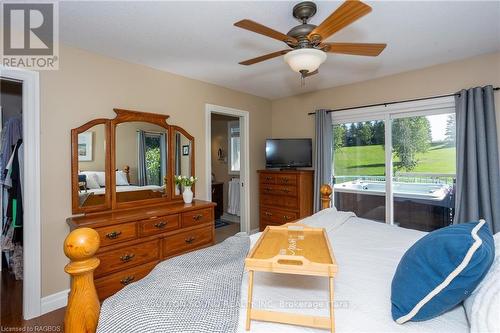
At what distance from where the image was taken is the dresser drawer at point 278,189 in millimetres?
3652

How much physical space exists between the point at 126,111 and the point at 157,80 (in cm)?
57

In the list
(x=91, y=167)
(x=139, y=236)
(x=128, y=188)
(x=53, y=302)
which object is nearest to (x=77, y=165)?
(x=91, y=167)

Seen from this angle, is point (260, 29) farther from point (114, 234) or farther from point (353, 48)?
point (114, 234)

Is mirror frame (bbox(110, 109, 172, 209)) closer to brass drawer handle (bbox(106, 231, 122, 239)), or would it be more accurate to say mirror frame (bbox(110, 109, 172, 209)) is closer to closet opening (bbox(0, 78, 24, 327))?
brass drawer handle (bbox(106, 231, 122, 239))

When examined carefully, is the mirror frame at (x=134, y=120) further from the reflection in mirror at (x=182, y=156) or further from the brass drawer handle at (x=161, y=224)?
the brass drawer handle at (x=161, y=224)

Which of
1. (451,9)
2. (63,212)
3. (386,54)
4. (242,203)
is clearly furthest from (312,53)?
(242,203)

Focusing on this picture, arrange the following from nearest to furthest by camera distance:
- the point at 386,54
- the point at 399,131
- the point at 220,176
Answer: the point at 386,54
the point at 399,131
the point at 220,176

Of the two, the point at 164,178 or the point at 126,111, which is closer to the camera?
the point at 126,111

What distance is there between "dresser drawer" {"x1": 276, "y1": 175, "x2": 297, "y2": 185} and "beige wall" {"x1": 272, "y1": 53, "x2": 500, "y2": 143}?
816mm

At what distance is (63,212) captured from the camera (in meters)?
2.28

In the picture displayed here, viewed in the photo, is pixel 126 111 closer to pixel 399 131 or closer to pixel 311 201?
pixel 311 201

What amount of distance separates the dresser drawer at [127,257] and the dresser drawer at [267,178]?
1.99 meters

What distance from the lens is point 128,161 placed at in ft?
8.86

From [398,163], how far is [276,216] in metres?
1.83
